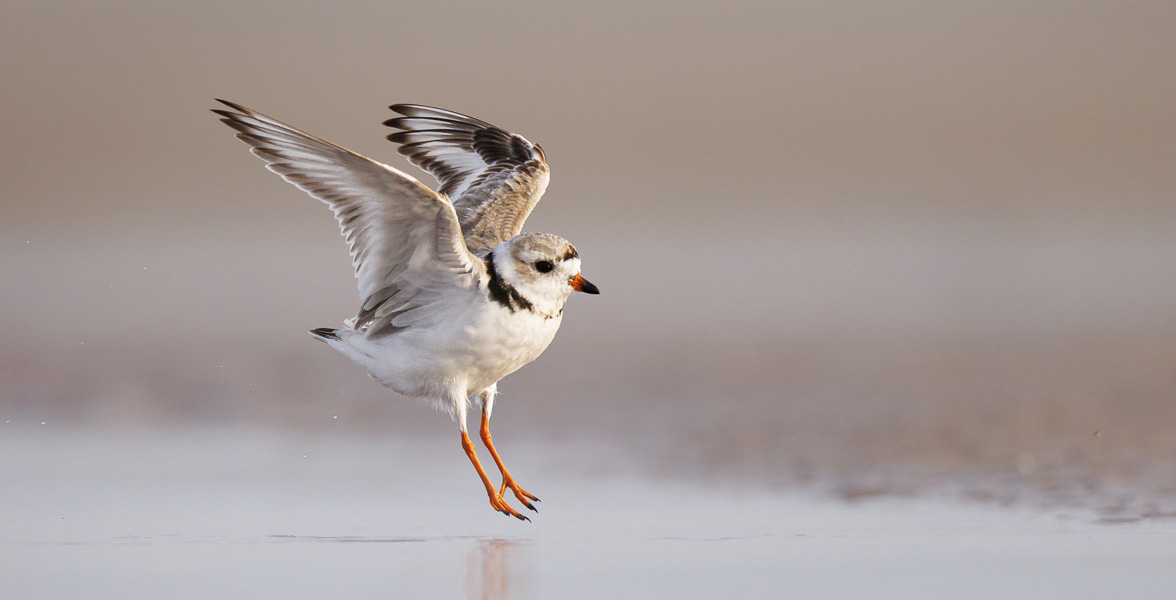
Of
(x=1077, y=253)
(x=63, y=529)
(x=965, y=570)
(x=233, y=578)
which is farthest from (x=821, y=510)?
(x=1077, y=253)

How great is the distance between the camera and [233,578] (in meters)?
→ 5.07

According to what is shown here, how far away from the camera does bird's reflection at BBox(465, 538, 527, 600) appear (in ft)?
15.9

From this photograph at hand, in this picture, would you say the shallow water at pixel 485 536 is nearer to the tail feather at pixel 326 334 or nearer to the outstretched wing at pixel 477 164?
the tail feather at pixel 326 334

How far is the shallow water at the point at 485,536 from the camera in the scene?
194 inches

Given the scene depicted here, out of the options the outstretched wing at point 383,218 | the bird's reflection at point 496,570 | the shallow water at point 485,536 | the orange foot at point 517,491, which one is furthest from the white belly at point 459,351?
the bird's reflection at point 496,570

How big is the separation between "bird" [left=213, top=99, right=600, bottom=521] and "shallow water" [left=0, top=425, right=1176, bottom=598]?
1.65 ft

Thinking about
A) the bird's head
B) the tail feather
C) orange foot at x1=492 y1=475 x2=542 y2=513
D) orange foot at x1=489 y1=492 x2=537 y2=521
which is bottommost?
orange foot at x1=489 y1=492 x2=537 y2=521

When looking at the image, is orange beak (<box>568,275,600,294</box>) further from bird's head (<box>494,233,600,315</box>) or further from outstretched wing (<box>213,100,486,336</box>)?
outstretched wing (<box>213,100,486,336</box>)

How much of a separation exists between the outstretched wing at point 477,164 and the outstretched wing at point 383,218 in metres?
0.84

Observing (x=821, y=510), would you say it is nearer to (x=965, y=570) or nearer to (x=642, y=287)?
(x=965, y=570)

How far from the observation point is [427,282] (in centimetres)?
614

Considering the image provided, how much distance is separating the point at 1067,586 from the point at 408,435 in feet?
14.0

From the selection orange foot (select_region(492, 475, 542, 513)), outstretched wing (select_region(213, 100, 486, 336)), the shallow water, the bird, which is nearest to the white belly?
the bird

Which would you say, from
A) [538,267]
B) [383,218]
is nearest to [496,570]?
[538,267]
